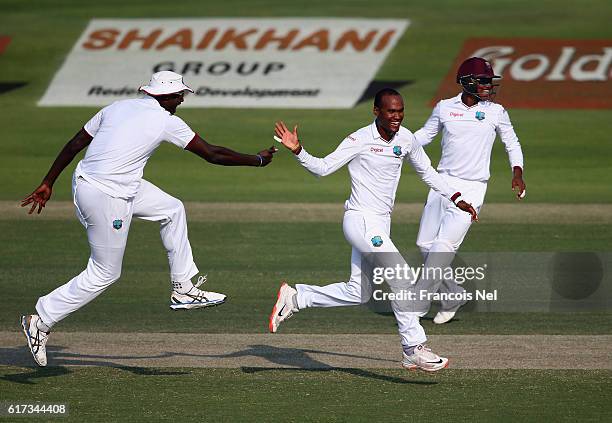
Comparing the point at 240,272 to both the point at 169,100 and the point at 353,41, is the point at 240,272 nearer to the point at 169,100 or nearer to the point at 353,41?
the point at 169,100

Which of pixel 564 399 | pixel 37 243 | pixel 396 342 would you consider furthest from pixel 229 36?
pixel 564 399

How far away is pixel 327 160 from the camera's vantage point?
8.59 metres

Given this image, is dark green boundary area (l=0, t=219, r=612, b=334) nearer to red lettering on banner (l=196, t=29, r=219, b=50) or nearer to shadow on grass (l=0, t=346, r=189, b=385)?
shadow on grass (l=0, t=346, r=189, b=385)

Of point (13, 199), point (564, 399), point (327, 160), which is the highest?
point (327, 160)

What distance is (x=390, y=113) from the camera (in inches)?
335

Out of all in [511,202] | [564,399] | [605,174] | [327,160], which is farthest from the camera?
[605,174]

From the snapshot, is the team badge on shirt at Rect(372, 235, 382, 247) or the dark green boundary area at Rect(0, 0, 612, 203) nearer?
the team badge on shirt at Rect(372, 235, 382, 247)

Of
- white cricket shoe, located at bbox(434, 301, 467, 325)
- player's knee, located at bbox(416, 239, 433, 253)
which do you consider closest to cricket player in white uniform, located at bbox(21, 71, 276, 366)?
player's knee, located at bbox(416, 239, 433, 253)

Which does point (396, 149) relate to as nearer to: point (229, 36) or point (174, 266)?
point (174, 266)

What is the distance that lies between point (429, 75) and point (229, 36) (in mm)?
4322

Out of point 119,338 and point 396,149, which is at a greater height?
point 396,149

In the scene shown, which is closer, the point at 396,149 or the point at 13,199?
the point at 396,149

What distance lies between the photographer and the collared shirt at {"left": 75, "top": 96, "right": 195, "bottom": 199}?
8445mm

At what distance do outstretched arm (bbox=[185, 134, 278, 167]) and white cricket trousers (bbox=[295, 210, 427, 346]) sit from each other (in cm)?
75
